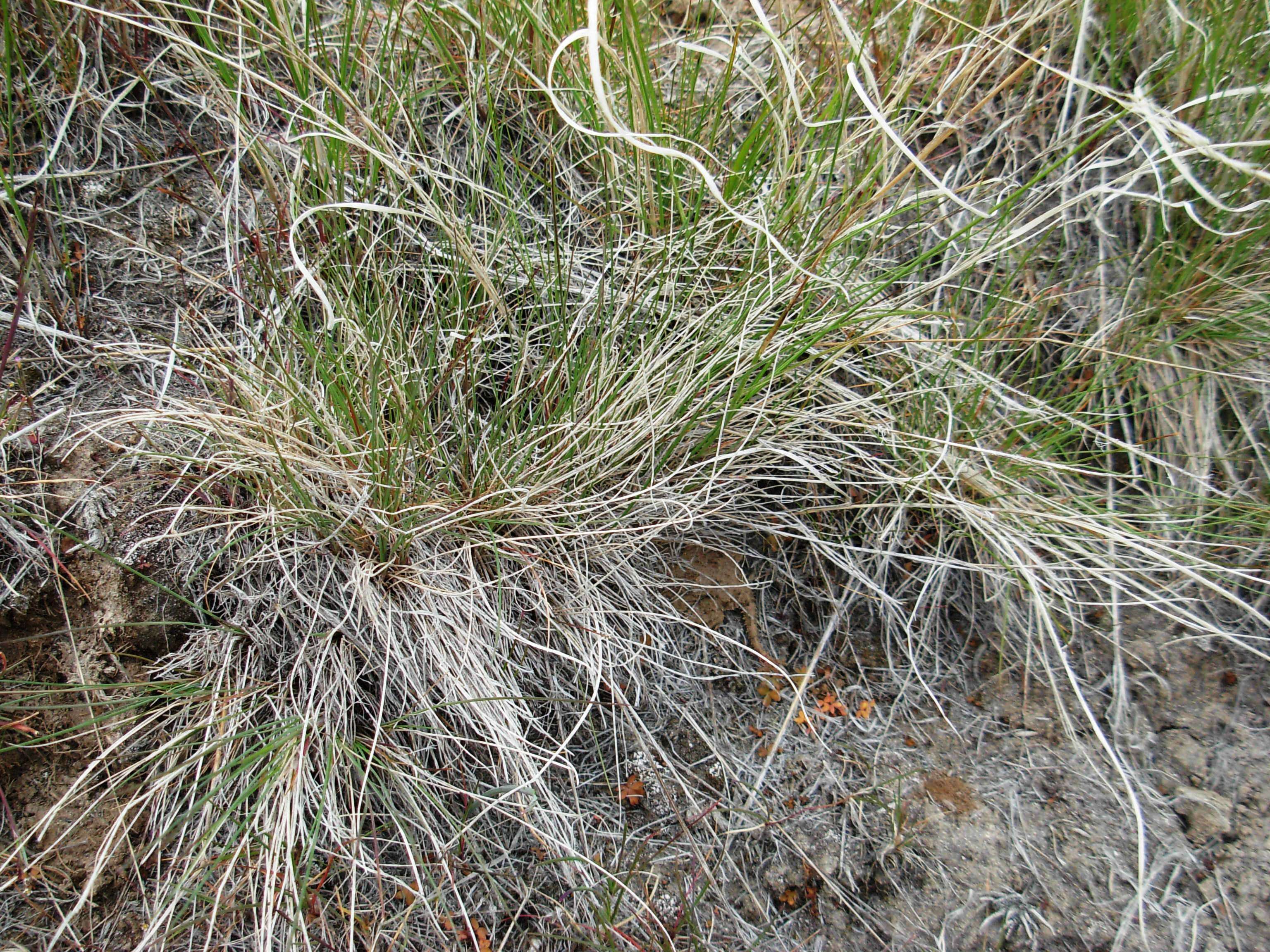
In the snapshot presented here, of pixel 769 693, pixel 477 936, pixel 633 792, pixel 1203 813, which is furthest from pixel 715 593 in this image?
pixel 1203 813

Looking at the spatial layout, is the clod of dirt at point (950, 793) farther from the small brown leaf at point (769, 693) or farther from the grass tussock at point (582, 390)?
the small brown leaf at point (769, 693)

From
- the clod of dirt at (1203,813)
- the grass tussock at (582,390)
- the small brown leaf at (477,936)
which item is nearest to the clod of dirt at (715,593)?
the grass tussock at (582,390)

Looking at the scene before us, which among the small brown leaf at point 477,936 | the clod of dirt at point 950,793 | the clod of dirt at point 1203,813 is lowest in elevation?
the small brown leaf at point 477,936

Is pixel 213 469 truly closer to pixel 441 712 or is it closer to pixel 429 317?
pixel 429 317

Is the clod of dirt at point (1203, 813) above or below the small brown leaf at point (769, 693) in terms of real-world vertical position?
above

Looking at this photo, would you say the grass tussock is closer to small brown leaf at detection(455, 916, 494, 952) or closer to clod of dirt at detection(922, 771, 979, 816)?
small brown leaf at detection(455, 916, 494, 952)

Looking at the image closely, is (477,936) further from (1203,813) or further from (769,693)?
(1203,813)
